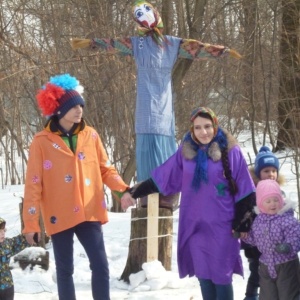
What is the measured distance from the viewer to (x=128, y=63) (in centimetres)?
741

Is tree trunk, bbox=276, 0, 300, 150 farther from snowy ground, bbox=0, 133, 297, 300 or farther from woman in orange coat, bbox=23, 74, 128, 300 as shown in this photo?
woman in orange coat, bbox=23, 74, 128, 300

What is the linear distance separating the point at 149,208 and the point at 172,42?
128cm

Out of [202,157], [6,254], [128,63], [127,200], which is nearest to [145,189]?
[127,200]

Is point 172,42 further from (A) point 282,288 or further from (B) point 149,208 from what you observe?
(A) point 282,288

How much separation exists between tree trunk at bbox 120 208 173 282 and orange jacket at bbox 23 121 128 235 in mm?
1187

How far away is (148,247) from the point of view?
15.5ft

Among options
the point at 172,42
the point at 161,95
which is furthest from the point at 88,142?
the point at 172,42

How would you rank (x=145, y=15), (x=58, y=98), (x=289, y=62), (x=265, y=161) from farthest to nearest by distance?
(x=289, y=62), (x=145, y=15), (x=265, y=161), (x=58, y=98)

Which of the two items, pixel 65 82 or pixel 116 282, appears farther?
pixel 116 282

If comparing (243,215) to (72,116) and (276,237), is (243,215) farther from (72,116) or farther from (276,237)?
(72,116)

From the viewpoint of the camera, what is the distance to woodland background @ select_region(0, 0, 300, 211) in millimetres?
6980

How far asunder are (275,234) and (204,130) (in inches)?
28.8

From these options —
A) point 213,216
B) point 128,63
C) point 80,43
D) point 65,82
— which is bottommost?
point 213,216

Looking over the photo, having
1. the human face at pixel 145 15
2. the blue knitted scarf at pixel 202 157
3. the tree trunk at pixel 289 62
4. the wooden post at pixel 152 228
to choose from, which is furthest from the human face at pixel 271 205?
the tree trunk at pixel 289 62
